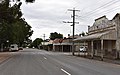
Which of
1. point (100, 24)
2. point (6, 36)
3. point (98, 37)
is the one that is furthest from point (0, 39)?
point (98, 37)

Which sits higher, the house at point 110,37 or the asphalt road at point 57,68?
the house at point 110,37

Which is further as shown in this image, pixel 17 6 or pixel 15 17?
pixel 15 17

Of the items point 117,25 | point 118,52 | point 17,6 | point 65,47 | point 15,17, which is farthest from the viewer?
point 65,47

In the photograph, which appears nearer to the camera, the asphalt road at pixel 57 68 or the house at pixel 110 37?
the asphalt road at pixel 57 68

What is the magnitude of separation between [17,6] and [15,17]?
5.45 m

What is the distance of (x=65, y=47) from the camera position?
103 m

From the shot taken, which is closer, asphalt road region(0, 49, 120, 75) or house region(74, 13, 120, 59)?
asphalt road region(0, 49, 120, 75)

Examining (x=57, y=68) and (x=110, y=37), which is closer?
(x=57, y=68)

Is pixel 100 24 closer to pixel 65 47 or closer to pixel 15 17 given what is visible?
pixel 15 17

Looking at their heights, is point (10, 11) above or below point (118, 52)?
above

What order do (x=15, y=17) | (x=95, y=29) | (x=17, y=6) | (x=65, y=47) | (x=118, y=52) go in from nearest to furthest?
(x=118, y=52) < (x=17, y=6) < (x=15, y=17) < (x=95, y=29) < (x=65, y=47)

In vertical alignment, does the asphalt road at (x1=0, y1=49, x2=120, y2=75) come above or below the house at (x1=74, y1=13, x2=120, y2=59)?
below

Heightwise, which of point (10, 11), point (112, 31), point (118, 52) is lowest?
point (118, 52)

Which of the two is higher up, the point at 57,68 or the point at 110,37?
the point at 110,37
